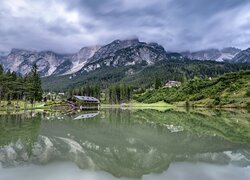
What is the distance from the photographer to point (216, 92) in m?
143

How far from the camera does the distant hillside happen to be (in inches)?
4833

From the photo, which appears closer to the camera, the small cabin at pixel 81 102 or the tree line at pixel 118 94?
the small cabin at pixel 81 102

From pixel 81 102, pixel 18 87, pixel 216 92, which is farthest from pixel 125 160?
pixel 216 92

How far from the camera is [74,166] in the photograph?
1532cm

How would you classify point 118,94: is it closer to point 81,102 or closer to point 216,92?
point 81,102

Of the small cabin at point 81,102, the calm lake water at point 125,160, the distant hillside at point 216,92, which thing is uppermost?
the distant hillside at point 216,92

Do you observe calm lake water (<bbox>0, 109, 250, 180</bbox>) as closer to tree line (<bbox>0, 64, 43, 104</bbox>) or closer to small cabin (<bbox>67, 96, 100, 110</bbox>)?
tree line (<bbox>0, 64, 43, 104</bbox>)

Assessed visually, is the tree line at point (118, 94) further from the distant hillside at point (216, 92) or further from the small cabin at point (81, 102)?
the small cabin at point (81, 102)

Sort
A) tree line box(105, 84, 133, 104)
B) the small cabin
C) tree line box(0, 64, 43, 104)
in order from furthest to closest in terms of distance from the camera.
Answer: tree line box(105, 84, 133, 104)
the small cabin
tree line box(0, 64, 43, 104)

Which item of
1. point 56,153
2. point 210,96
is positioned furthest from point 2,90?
point 210,96

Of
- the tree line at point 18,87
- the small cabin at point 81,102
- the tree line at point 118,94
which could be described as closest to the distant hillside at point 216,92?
the tree line at point 118,94

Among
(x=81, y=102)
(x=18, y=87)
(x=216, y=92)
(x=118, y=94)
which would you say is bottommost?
(x=81, y=102)

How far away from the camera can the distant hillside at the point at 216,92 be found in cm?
12275

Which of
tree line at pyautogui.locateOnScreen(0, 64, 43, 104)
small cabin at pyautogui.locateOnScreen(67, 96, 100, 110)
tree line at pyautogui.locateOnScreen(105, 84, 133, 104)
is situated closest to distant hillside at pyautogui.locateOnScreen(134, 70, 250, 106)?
tree line at pyautogui.locateOnScreen(105, 84, 133, 104)
